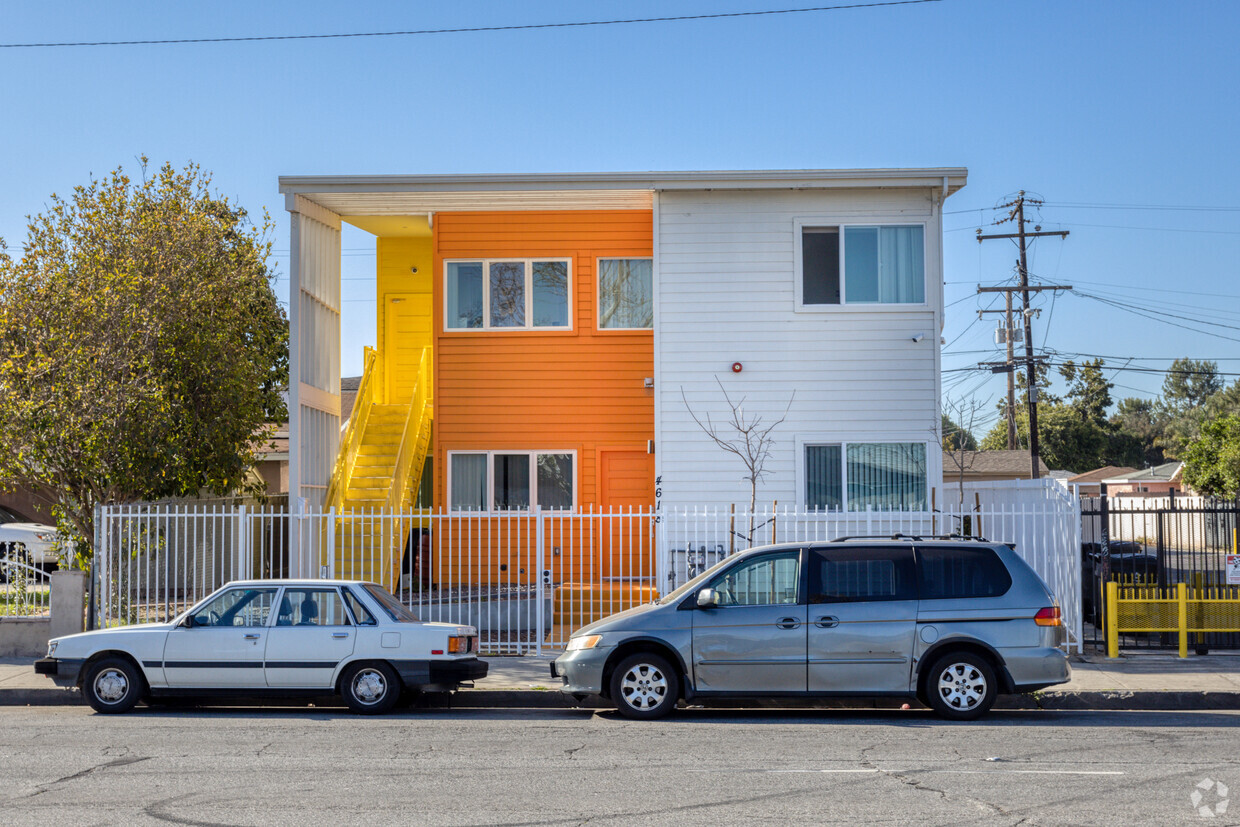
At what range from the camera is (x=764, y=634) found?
35.9ft

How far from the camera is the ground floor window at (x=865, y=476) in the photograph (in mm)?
17953

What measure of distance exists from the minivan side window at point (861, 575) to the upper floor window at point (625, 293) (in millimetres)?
8972

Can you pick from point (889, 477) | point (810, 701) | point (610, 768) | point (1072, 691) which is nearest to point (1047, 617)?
point (1072, 691)

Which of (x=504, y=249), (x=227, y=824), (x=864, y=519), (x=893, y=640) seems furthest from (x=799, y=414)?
(x=227, y=824)

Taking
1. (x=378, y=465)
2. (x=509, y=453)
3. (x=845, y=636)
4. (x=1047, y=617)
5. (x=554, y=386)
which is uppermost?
(x=554, y=386)

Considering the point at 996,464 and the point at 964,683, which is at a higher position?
the point at 996,464

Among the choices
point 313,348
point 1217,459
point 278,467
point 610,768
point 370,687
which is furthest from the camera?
point 1217,459

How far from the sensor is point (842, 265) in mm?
18188

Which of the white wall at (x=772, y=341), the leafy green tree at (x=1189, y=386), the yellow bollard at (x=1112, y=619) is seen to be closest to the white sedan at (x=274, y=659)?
the white wall at (x=772, y=341)

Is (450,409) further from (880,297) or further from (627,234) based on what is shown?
(880,297)

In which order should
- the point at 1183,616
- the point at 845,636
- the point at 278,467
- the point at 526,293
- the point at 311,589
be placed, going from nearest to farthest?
the point at 845,636, the point at 311,589, the point at 1183,616, the point at 526,293, the point at 278,467

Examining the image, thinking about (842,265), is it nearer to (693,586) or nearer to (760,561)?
(760,561)

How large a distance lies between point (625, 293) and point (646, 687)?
9.72m

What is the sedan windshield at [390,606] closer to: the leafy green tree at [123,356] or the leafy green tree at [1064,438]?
the leafy green tree at [123,356]
